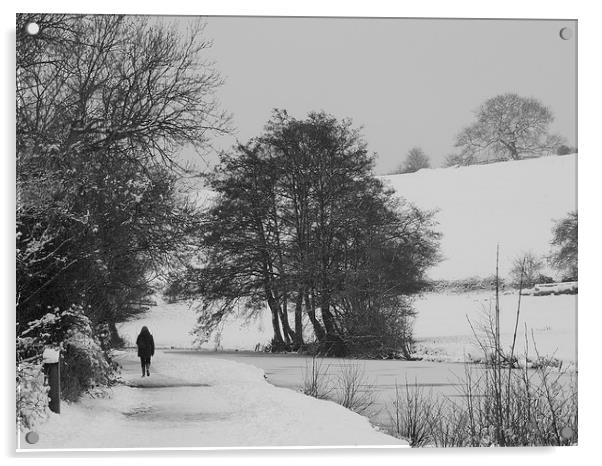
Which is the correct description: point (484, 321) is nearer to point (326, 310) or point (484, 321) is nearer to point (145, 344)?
point (326, 310)

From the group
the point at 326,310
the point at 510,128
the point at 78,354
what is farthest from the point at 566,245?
the point at 78,354

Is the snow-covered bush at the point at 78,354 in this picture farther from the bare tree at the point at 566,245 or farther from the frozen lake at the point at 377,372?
the bare tree at the point at 566,245

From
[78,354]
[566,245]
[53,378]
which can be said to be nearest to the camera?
[53,378]

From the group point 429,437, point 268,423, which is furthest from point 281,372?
point 429,437

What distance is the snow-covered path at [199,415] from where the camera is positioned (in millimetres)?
7953

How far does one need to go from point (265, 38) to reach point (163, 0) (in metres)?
0.83

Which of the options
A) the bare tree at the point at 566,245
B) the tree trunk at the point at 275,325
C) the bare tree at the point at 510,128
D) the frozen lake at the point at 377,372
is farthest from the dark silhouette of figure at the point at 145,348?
the bare tree at the point at 566,245

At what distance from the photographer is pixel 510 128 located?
8.43 m

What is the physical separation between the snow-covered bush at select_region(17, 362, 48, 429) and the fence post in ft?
0.33

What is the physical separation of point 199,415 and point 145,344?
2.37 ft

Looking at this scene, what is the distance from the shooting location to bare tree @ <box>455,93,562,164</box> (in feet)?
27.7

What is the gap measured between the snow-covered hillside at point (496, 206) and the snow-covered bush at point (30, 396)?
3.15 metres

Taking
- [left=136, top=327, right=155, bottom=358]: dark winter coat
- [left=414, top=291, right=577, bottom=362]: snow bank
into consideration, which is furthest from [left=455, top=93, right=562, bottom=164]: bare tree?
[left=136, top=327, right=155, bottom=358]: dark winter coat

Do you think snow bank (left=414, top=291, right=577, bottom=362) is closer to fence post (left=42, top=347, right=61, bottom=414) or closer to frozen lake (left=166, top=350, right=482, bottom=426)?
frozen lake (left=166, top=350, right=482, bottom=426)
